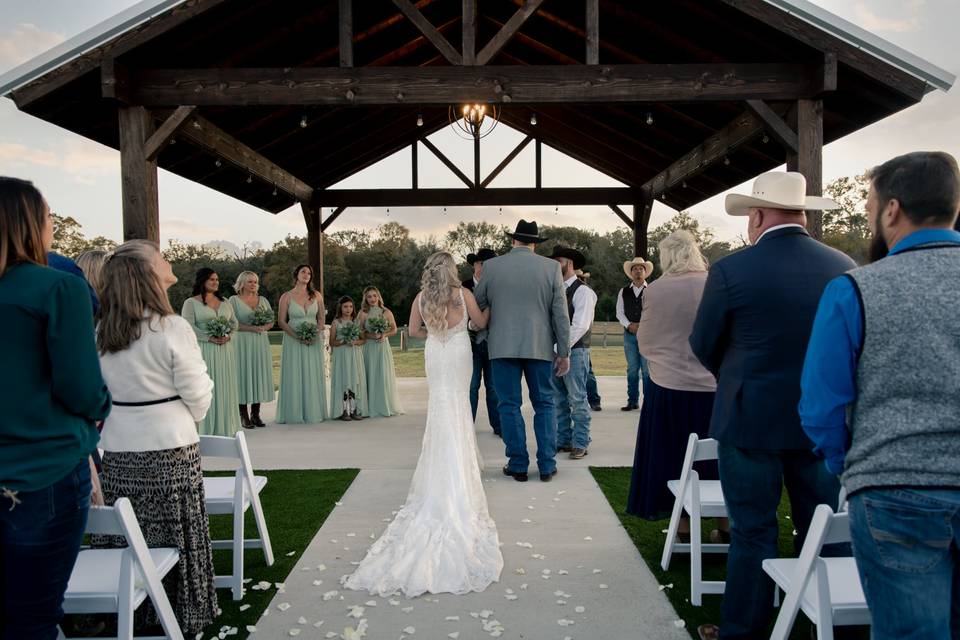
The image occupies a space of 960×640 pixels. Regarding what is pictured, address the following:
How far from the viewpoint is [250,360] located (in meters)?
8.07

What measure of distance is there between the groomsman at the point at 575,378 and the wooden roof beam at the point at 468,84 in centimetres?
158

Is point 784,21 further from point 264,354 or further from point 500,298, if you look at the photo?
point 264,354

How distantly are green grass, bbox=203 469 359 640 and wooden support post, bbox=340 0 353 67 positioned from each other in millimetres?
3794

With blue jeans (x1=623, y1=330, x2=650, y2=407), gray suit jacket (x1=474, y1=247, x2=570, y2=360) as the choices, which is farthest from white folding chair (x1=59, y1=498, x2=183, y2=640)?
blue jeans (x1=623, y1=330, x2=650, y2=407)

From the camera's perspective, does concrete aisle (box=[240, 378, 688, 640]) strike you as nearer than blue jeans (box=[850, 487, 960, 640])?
No

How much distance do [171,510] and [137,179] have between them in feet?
14.4

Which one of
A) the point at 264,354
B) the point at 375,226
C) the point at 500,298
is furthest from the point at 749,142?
the point at 375,226

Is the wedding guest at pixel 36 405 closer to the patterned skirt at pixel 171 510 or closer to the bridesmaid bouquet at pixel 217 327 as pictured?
the patterned skirt at pixel 171 510

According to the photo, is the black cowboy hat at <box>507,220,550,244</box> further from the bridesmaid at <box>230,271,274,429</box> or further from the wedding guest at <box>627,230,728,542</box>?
the bridesmaid at <box>230,271,274,429</box>

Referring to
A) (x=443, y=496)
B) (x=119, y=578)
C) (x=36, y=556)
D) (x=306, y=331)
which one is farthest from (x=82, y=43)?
(x=36, y=556)

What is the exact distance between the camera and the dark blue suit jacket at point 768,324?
8.48 feet

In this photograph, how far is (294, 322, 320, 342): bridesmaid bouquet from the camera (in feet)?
27.1

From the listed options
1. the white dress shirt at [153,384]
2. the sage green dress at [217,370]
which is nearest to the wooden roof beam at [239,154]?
the sage green dress at [217,370]

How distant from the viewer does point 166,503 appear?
2.97 m
